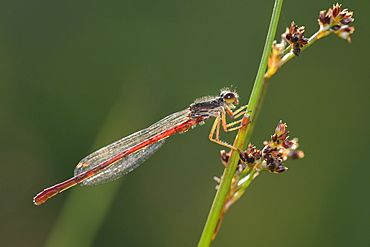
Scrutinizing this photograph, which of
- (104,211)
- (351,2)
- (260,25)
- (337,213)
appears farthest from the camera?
(260,25)

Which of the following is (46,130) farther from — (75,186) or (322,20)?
(322,20)

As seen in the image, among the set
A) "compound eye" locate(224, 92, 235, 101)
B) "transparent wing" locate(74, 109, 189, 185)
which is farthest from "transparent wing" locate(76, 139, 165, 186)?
"compound eye" locate(224, 92, 235, 101)

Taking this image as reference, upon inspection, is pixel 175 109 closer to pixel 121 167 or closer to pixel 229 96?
pixel 121 167

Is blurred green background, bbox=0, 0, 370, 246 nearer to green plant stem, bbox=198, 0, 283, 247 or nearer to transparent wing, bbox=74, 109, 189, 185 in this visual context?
transparent wing, bbox=74, 109, 189, 185

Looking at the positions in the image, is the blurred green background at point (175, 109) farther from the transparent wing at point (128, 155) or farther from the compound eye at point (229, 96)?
the compound eye at point (229, 96)

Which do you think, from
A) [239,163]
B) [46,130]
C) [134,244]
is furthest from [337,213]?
[46,130]

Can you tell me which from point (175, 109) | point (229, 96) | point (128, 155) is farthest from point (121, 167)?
point (175, 109)
